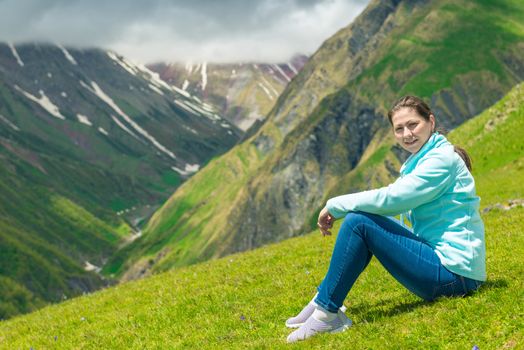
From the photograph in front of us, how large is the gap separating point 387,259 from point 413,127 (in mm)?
2418

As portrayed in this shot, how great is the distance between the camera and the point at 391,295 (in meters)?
12.4

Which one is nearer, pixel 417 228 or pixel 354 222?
pixel 354 222

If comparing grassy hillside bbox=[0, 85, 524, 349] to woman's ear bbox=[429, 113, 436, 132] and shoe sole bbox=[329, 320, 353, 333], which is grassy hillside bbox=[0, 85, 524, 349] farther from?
woman's ear bbox=[429, 113, 436, 132]

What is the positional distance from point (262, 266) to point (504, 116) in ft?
129

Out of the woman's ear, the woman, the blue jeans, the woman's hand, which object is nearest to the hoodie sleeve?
the woman

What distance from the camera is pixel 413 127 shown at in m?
9.92

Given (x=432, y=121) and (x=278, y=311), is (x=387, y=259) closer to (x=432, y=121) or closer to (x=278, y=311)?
(x=432, y=121)

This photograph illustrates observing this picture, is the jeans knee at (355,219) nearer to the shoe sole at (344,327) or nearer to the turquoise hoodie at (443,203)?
the turquoise hoodie at (443,203)

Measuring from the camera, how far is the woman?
372 inches

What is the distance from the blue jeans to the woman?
0.02 metres

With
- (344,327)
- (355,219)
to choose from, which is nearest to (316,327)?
(344,327)

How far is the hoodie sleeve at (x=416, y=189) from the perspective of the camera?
9320 mm

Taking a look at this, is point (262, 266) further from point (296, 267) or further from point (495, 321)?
point (495, 321)

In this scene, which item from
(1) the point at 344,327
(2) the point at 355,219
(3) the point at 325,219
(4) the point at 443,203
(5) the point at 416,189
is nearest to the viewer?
(5) the point at 416,189
